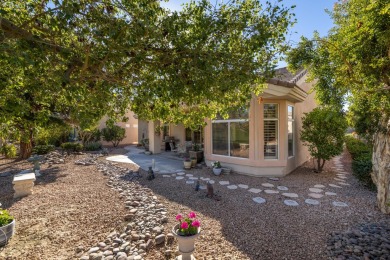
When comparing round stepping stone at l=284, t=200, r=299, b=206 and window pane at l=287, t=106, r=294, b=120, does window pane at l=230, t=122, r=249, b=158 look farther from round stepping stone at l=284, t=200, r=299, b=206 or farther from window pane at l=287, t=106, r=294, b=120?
round stepping stone at l=284, t=200, r=299, b=206

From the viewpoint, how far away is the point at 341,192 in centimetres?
760

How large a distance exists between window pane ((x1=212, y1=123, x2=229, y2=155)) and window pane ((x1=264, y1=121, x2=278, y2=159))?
2.01 metres

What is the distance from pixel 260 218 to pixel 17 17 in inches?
269

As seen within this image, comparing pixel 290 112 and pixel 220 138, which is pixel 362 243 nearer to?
pixel 220 138

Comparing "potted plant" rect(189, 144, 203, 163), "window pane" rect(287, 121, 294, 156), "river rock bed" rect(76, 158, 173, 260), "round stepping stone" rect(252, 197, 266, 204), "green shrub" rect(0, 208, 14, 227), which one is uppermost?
"window pane" rect(287, 121, 294, 156)

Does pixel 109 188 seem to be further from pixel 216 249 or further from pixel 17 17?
pixel 17 17

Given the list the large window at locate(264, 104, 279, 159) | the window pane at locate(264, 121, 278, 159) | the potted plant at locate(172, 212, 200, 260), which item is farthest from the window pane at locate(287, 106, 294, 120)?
the potted plant at locate(172, 212, 200, 260)

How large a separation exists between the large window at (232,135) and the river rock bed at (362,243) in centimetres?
554

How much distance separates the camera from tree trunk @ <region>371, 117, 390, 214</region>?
17.5ft

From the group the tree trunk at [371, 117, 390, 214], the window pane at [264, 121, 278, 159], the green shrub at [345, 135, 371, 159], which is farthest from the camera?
the green shrub at [345, 135, 371, 159]

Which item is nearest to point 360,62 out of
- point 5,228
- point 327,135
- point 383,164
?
point 383,164

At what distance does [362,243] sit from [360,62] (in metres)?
3.83

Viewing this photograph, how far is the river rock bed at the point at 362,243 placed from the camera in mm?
3889

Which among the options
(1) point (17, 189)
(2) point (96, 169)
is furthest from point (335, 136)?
(1) point (17, 189)
